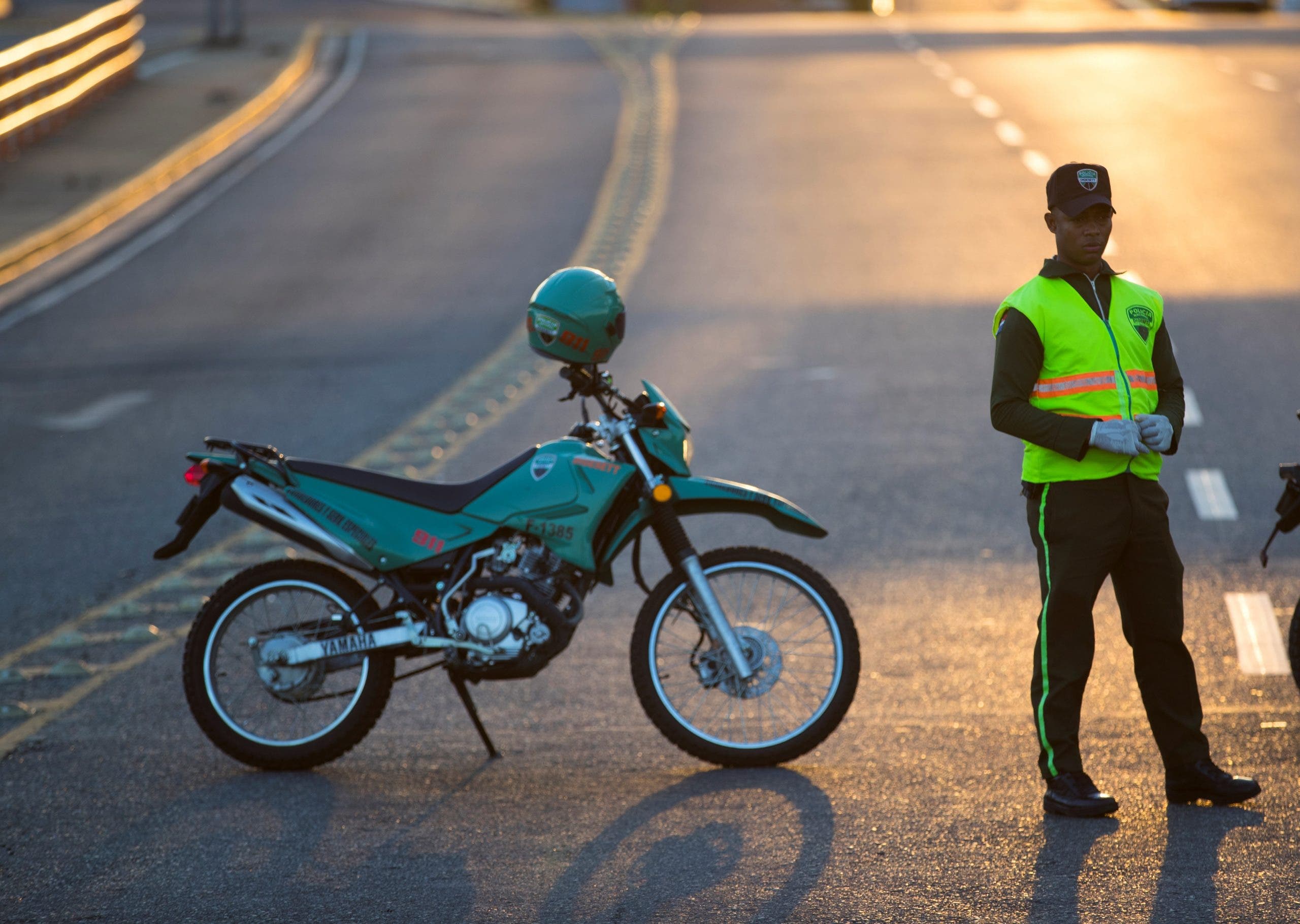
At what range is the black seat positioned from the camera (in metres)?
5.84

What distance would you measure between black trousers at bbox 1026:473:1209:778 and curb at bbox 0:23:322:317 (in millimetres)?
13554

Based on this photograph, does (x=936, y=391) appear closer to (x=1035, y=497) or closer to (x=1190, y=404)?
(x=1190, y=404)

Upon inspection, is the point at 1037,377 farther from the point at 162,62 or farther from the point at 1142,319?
the point at 162,62

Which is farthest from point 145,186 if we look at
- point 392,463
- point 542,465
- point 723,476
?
point 542,465

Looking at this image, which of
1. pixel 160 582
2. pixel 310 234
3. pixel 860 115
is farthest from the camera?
→ pixel 860 115

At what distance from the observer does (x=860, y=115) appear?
2594cm

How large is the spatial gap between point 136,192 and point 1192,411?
629 inches

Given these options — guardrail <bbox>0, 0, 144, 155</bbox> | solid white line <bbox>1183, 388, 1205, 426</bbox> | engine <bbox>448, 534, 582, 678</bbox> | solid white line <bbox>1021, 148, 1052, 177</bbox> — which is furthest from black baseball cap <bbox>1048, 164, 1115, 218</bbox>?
guardrail <bbox>0, 0, 144, 155</bbox>

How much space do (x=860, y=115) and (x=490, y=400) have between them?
15.7 meters

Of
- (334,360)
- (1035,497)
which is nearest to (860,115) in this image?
(334,360)

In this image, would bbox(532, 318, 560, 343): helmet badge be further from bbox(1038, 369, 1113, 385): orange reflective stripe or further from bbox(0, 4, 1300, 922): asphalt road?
bbox(1038, 369, 1113, 385): orange reflective stripe

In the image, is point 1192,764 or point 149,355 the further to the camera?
point 149,355

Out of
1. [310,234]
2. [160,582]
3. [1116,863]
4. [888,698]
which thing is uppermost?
[1116,863]

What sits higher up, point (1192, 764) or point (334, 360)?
point (1192, 764)
